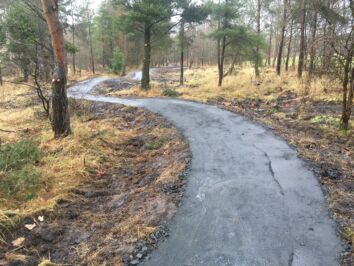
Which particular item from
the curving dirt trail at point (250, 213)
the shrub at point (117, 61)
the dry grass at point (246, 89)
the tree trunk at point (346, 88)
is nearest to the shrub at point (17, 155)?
the curving dirt trail at point (250, 213)

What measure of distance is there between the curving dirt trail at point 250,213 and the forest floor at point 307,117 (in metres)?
0.27

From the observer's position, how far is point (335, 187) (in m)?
5.89

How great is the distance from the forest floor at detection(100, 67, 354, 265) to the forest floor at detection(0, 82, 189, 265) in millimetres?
2749

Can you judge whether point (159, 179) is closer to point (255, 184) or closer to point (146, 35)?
point (255, 184)

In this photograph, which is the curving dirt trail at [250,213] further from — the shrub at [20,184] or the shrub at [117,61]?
the shrub at [117,61]

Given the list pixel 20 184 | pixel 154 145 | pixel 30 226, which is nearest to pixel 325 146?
pixel 154 145

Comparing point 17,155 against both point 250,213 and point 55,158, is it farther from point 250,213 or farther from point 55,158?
point 250,213

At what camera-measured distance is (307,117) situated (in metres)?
12.5

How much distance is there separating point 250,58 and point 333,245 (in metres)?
19.4

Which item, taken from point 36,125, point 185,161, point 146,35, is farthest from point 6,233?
point 146,35

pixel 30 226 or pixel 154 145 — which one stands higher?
pixel 154 145

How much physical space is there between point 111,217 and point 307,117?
9652mm

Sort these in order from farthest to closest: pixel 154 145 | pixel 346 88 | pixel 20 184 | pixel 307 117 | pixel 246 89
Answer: pixel 246 89
pixel 307 117
pixel 346 88
pixel 154 145
pixel 20 184

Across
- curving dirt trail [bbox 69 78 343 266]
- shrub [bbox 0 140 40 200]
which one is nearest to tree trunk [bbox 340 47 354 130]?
curving dirt trail [bbox 69 78 343 266]
